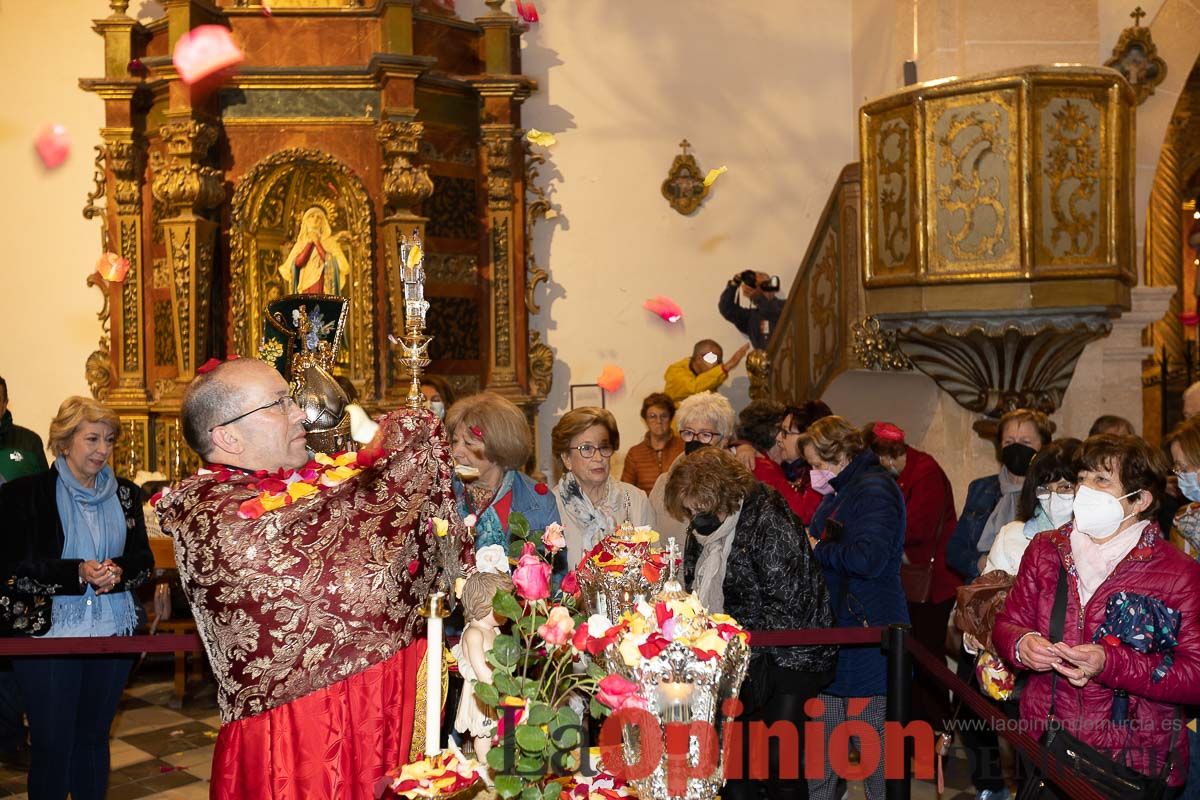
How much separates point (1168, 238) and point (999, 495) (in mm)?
10024

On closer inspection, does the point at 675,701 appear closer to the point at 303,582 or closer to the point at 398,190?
the point at 303,582

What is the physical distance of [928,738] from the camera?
3826mm

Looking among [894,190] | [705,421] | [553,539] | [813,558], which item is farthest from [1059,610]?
[894,190]

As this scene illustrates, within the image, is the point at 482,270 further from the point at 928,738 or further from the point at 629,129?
the point at 928,738

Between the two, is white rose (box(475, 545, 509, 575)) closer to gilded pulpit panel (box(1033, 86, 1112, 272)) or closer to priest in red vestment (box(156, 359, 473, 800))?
priest in red vestment (box(156, 359, 473, 800))

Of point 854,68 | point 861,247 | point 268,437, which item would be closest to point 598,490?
point 268,437

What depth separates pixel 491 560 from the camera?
2404mm

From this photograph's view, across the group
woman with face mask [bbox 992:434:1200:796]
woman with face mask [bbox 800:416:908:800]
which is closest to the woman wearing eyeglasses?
woman with face mask [bbox 800:416:908:800]

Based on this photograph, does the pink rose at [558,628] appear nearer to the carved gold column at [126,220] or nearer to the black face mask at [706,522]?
the black face mask at [706,522]

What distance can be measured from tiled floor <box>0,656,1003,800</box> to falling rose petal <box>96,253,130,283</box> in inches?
130

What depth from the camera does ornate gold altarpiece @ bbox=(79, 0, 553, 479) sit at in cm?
869

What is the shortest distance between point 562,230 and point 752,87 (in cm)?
204

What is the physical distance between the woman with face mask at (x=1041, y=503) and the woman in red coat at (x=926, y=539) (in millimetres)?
1471

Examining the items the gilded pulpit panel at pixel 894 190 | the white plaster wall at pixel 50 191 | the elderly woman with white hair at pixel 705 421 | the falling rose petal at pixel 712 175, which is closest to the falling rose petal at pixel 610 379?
the falling rose petal at pixel 712 175
